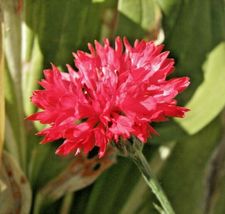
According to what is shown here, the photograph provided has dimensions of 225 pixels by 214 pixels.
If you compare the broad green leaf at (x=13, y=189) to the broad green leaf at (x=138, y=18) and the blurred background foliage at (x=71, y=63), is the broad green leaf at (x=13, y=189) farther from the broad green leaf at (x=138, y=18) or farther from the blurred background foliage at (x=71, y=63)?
the broad green leaf at (x=138, y=18)

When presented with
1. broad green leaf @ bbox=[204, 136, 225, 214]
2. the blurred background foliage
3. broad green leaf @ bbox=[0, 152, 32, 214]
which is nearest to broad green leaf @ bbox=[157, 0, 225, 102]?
the blurred background foliage

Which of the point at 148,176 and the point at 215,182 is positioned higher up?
the point at 148,176

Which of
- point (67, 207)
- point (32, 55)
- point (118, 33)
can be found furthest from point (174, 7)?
point (67, 207)

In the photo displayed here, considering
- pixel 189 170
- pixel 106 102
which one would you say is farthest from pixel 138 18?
pixel 106 102

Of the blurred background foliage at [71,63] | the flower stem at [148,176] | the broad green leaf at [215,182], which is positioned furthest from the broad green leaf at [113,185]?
the flower stem at [148,176]

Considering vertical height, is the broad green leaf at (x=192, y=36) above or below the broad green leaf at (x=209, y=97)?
above

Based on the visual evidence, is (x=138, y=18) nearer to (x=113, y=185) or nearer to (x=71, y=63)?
(x=71, y=63)
